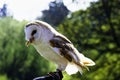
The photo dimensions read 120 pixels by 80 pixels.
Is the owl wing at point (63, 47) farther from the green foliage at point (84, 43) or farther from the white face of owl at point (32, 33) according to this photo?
the green foliage at point (84, 43)

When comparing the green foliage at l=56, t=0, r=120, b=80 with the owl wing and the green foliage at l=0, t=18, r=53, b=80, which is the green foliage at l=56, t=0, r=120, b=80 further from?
the owl wing

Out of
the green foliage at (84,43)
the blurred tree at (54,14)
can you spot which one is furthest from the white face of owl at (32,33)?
the blurred tree at (54,14)

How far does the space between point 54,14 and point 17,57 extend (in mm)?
4176

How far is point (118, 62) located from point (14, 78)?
3.50 meters

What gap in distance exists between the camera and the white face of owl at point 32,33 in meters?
2.01

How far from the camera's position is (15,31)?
60.6 feet

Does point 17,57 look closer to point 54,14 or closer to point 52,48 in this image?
point 54,14

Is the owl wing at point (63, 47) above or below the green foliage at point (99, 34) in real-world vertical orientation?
below

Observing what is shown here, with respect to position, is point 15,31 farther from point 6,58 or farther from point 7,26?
point 6,58

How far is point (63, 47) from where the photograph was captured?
85.4 inches

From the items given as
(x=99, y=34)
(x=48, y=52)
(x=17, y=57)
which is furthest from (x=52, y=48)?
(x=99, y=34)

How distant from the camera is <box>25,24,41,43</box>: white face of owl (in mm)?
2015

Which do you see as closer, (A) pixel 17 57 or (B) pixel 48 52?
(B) pixel 48 52

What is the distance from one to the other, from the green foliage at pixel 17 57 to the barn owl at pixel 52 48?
511 inches
